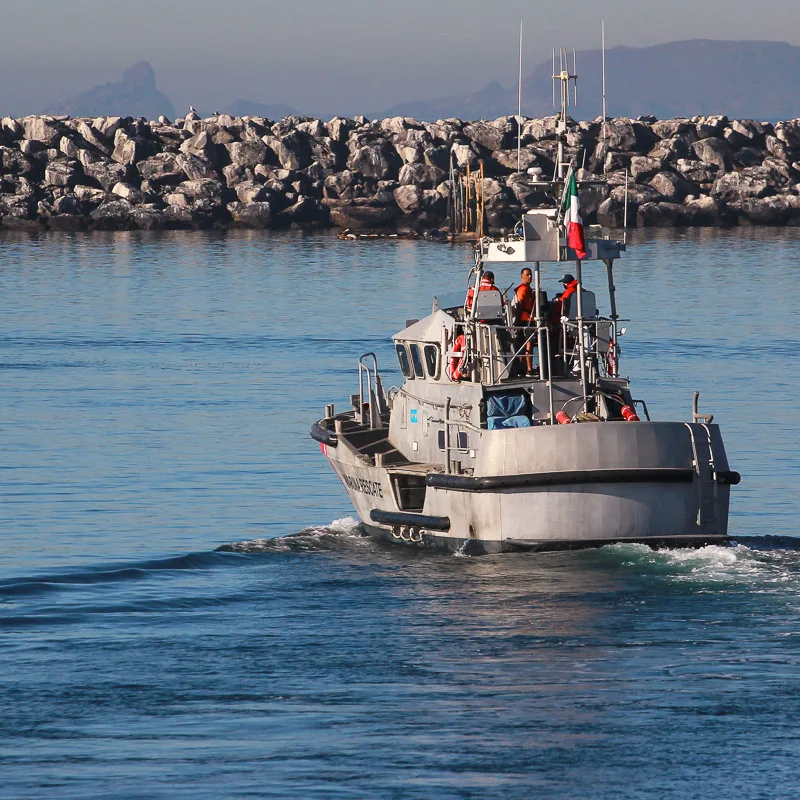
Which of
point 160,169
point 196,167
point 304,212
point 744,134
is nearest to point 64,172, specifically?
point 160,169

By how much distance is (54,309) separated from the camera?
66.2 meters

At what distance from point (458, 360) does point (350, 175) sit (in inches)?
3315

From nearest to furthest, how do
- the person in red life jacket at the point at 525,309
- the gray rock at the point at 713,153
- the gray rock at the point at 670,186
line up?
the person in red life jacket at the point at 525,309
the gray rock at the point at 670,186
the gray rock at the point at 713,153

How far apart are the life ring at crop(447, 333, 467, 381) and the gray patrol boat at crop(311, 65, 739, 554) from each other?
2 centimetres

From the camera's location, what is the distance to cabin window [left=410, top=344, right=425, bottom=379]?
26.2 meters

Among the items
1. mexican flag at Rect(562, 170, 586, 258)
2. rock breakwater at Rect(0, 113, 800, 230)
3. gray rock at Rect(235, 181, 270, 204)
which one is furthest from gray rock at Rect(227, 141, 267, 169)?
mexican flag at Rect(562, 170, 586, 258)

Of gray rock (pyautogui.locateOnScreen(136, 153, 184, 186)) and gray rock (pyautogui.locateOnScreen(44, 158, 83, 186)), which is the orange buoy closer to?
gray rock (pyautogui.locateOnScreen(44, 158, 83, 186))

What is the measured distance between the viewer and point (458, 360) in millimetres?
25062

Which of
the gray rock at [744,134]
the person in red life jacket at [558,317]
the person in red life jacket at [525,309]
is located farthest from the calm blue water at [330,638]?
the gray rock at [744,134]

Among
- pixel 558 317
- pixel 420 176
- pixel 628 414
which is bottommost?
pixel 628 414

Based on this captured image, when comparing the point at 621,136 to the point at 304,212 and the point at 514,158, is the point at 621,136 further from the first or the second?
the point at 304,212

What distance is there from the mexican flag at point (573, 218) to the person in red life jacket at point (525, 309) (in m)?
0.98

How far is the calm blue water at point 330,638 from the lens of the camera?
15.2m

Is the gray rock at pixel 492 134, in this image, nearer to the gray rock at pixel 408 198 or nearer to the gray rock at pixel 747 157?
the gray rock at pixel 408 198
